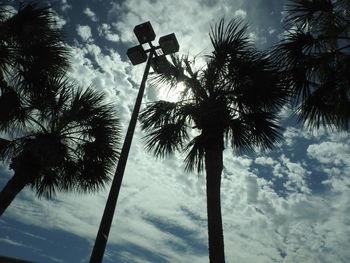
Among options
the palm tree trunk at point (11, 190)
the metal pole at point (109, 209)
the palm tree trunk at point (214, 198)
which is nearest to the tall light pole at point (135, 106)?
the metal pole at point (109, 209)

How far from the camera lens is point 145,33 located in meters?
5.84

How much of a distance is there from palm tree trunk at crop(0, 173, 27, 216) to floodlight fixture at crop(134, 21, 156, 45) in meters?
5.25

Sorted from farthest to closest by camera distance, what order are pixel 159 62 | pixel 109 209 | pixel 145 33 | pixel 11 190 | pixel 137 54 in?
pixel 11 190, pixel 159 62, pixel 137 54, pixel 145 33, pixel 109 209

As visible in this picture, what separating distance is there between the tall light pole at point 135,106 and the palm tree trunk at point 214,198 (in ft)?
8.05

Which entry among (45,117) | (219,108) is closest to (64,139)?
(45,117)

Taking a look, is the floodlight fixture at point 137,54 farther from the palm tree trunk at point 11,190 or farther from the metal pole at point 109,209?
the palm tree trunk at point 11,190

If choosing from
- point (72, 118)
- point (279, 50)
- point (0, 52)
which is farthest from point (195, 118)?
point (0, 52)

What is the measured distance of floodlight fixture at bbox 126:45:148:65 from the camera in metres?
5.93

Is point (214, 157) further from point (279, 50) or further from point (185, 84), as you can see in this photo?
point (279, 50)

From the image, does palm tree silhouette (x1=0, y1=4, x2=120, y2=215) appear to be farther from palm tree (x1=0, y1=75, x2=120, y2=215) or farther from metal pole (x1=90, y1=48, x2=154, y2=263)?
metal pole (x1=90, y1=48, x2=154, y2=263)

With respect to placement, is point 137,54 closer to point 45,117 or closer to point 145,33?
point 145,33

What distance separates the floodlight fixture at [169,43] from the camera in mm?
5863

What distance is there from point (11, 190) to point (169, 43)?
601 centimetres

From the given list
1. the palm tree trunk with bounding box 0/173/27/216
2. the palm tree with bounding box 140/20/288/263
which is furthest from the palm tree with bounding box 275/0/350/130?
the palm tree trunk with bounding box 0/173/27/216
